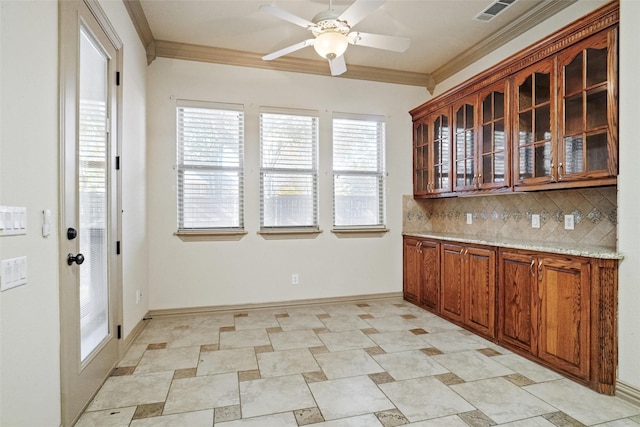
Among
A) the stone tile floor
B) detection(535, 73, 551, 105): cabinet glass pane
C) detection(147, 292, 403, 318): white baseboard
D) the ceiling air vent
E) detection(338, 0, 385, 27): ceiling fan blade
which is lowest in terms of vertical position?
the stone tile floor

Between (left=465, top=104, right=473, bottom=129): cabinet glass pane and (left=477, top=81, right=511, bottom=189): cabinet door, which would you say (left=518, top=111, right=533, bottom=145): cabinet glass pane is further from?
(left=465, top=104, right=473, bottom=129): cabinet glass pane

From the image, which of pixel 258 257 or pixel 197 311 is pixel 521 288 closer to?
pixel 258 257

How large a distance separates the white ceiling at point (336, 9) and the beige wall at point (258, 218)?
38 centimetres

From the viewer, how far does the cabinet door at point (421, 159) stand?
4.46 m

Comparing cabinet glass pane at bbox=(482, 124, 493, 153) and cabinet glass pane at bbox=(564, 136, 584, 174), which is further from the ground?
cabinet glass pane at bbox=(482, 124, 493, 153)

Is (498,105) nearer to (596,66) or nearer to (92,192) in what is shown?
(596,66)

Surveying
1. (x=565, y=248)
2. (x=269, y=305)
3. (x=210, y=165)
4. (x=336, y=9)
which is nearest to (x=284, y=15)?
(x=336, y=9)

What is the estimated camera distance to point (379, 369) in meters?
2.63

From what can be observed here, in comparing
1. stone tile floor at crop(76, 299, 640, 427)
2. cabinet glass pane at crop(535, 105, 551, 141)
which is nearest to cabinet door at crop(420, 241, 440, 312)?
stone tile floor at crop(76, 299, 640, 427)

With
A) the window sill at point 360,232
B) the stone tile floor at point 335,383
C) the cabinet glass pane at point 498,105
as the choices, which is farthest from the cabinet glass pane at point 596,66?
the window sill at point 360,232

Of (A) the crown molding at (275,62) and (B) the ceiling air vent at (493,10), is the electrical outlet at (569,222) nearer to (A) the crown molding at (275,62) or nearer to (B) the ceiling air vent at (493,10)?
(B) the ceiling air vent at (493,10)

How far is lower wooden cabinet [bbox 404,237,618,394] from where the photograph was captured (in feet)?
7.39

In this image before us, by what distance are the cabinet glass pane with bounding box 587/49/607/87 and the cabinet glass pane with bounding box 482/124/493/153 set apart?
971 mm

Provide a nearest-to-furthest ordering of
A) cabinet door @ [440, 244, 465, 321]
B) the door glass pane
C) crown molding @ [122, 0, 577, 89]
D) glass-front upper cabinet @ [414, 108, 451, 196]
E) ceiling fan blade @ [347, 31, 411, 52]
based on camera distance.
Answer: the door glass pane, ceiling fan blade @ [347, 31, 411, 52], crown molding @ [122, 0, 577, 89], cabinet door @ [440, 244, 465, 321], glass-front upper cabinet @ [414, 108, 451, 196]
